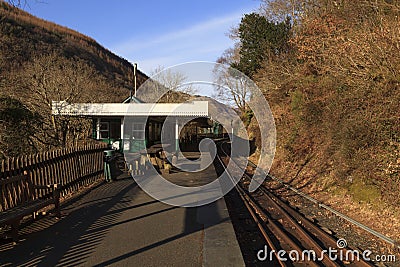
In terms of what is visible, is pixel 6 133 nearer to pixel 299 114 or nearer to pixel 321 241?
pixel 321 241

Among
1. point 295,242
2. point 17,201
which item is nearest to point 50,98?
point 17,201

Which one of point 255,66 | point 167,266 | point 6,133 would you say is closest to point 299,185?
point 167,266

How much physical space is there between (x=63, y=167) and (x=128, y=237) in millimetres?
4318

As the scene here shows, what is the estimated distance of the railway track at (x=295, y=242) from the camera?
17.6 feet

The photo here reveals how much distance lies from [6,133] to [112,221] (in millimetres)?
7712

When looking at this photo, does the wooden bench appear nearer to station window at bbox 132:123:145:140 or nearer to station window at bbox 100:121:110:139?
station window at bbox 132:123:145:140

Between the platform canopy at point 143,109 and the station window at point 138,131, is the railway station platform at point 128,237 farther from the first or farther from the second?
the station window at point 138,131

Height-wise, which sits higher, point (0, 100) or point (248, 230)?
point (0, 100)

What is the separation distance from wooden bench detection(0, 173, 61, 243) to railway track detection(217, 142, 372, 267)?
395 centimetres

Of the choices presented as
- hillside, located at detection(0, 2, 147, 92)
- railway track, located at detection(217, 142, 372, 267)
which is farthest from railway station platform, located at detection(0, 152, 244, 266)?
hillside, located at detection(0, 2, 147, 92)

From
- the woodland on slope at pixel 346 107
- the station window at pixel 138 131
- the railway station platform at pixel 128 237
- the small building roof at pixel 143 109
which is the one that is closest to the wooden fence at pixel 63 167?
the railway station platform at pixel 128 237

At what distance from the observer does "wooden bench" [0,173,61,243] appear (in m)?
5.34

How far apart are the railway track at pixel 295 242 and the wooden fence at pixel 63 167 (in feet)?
15.9

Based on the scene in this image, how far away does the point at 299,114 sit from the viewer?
627 inches
